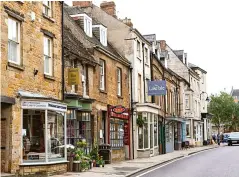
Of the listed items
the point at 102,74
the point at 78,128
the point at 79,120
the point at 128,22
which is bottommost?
the point at 78,128

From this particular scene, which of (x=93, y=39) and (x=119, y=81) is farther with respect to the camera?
(x=119, y=81)

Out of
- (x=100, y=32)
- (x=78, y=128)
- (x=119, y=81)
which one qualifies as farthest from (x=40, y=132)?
(x=100, y=32)

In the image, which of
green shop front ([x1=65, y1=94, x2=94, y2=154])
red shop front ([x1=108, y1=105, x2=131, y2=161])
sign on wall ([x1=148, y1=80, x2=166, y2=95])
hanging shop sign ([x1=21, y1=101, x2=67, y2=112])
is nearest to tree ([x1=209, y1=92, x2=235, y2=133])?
sign on wall ([x1=148, y1=80, x2=166, y2=95])

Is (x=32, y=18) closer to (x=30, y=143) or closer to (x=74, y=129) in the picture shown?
(x=30, y=143)

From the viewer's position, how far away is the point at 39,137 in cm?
1706

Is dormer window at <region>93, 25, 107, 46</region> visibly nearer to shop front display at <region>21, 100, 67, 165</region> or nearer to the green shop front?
the green shop front

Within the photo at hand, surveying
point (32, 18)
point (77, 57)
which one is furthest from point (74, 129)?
point (32, 18)

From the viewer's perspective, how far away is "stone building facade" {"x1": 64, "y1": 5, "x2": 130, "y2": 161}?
76.2ft

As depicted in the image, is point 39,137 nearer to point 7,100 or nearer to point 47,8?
point 7,100

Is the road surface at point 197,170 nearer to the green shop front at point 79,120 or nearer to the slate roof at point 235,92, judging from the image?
the green shop front at point 79,120

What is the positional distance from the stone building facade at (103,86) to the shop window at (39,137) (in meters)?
3.46

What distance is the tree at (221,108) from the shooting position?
8925 cm

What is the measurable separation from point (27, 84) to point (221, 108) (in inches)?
3052

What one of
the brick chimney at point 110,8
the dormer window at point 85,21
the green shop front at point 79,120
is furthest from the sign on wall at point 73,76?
A: the brick chimney at point 110,8
